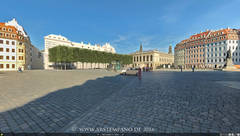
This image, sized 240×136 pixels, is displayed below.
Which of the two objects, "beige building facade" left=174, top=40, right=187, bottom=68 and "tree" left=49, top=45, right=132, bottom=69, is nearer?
"tree" left=49, top=45, right=132, bottom=69

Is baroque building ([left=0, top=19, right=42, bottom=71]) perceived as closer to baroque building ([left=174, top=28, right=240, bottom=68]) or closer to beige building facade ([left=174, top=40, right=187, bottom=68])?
beige building facade ([left=174, top=40, right=187, bottom=68])

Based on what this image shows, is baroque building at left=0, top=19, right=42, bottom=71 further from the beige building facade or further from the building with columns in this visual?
the beige building facade

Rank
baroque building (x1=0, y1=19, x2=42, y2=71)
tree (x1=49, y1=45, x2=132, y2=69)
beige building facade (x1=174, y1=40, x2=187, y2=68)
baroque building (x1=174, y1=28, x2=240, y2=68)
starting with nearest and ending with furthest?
baroque building (x1=0, y1=19, x2=42, y2=71), tree (x1=49, y1=45, x2=132, y2=69), baroque building (x1=174, y1=28, x2=240, y2=68), beige building facade (x1=174, y1=40, x2=187, y2=68)

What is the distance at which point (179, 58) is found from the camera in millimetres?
85812

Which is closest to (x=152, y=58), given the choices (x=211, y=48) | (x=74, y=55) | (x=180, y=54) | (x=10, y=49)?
(x=180, y=54)

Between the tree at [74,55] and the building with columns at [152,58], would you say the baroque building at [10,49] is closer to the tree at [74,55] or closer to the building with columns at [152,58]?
the tree at [74,55]

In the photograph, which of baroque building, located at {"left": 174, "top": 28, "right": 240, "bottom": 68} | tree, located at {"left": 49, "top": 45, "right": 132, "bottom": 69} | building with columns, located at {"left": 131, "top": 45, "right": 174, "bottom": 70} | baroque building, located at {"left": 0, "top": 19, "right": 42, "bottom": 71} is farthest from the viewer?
building with columns, located at {"left": 131, "top": 45, "right": 174, "bottom": 70}

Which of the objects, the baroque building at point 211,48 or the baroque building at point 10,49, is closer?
the baroque building at point 10,49

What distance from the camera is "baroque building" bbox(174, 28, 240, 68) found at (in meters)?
59.3

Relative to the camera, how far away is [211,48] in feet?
217

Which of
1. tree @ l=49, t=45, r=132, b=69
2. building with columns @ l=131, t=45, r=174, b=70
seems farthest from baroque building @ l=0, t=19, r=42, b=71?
building with columns @ l=131, t=45, r=174, b=70

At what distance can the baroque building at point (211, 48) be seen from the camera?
59334 millimetres

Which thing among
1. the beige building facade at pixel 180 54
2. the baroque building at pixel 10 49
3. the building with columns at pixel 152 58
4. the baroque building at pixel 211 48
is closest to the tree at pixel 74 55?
the baroque building at pixel 10 49

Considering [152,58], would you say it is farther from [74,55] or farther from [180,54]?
[74,55]
